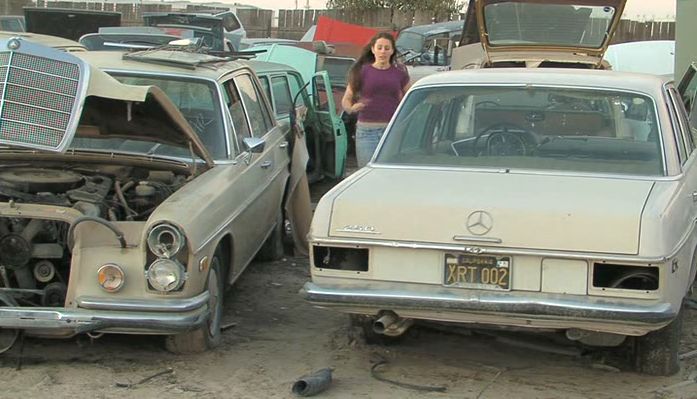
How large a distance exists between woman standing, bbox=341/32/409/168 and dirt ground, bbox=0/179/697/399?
2.34 meters

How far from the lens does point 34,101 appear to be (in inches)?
191

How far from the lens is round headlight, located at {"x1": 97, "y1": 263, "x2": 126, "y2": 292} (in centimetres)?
479

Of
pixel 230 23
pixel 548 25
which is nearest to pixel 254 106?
pixel 548 25

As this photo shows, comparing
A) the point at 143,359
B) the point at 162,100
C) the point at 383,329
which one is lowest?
the point at 143,359

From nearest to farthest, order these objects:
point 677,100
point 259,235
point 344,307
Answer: point 344,307, point 677,100, point 259,235

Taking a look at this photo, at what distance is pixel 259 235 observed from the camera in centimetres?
662

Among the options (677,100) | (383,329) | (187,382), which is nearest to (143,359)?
(187,382)

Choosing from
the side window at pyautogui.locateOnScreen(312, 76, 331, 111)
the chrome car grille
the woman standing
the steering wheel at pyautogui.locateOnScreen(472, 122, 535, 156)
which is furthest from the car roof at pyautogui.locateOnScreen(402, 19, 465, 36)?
the chrome car grille

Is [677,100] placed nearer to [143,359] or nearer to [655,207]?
[655,207]

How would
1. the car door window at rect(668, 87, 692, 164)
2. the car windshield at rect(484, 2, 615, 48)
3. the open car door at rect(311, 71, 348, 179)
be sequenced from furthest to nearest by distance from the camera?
the open car door at rect(311, 71, 348, 179) → the car windshield at rect(484, 2, 615, 48) → the car door window at rect(668, 87, 692, 164)

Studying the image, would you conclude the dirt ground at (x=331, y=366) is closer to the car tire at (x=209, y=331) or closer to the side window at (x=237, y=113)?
the car tire at (x=209, y=331)

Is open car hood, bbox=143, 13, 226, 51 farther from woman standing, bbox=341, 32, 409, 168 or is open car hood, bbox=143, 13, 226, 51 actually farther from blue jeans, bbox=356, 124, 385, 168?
blue jeans, bbox=356, 124, 385, 168

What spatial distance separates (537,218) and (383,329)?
0.97 m

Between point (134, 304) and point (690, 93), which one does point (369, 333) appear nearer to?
point (134, 304)
